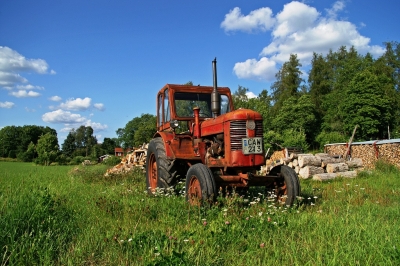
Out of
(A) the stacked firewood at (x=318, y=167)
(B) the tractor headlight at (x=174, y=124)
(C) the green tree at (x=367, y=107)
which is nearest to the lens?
(B) the tractor headlight at (x=174, y=124)

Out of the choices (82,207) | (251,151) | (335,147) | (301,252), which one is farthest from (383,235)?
(335,147)

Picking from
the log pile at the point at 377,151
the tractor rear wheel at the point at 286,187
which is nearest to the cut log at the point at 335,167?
the log pile at the point at 377,151

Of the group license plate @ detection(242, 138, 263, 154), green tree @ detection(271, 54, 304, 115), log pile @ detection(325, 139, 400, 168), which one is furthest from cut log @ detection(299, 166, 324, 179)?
green tree @ detection(271, 54, 304, 115)

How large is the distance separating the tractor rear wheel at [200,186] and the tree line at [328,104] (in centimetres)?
2204

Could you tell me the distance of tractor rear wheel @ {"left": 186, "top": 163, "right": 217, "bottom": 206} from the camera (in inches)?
189

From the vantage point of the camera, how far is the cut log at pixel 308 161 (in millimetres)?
11680

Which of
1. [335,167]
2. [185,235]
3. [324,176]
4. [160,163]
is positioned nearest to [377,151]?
[335,167]

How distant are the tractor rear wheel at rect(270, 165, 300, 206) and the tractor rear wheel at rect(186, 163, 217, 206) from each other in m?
1.24

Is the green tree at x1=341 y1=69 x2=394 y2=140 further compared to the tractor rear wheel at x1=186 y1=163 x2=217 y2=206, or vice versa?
the green tree at x1=341 y1=69 x2=394 y2=140

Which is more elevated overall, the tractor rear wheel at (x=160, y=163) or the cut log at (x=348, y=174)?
the tractor rear wheel at (x=160, y=163)

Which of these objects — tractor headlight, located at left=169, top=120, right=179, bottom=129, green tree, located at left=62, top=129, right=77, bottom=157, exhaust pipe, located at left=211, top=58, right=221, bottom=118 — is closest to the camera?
exhaust pipe, located at left=211, top=58, right=221, bottom=118

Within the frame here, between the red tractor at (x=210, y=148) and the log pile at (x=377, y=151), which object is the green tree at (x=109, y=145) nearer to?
the log pile at (x=377, y=151)

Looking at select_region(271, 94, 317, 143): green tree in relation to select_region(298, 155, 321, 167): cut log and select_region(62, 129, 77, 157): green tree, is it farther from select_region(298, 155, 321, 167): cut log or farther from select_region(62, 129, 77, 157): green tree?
select_region(62, 129, 77, 157): green tree

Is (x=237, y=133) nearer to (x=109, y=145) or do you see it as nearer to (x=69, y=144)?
(x=109, y=145)
